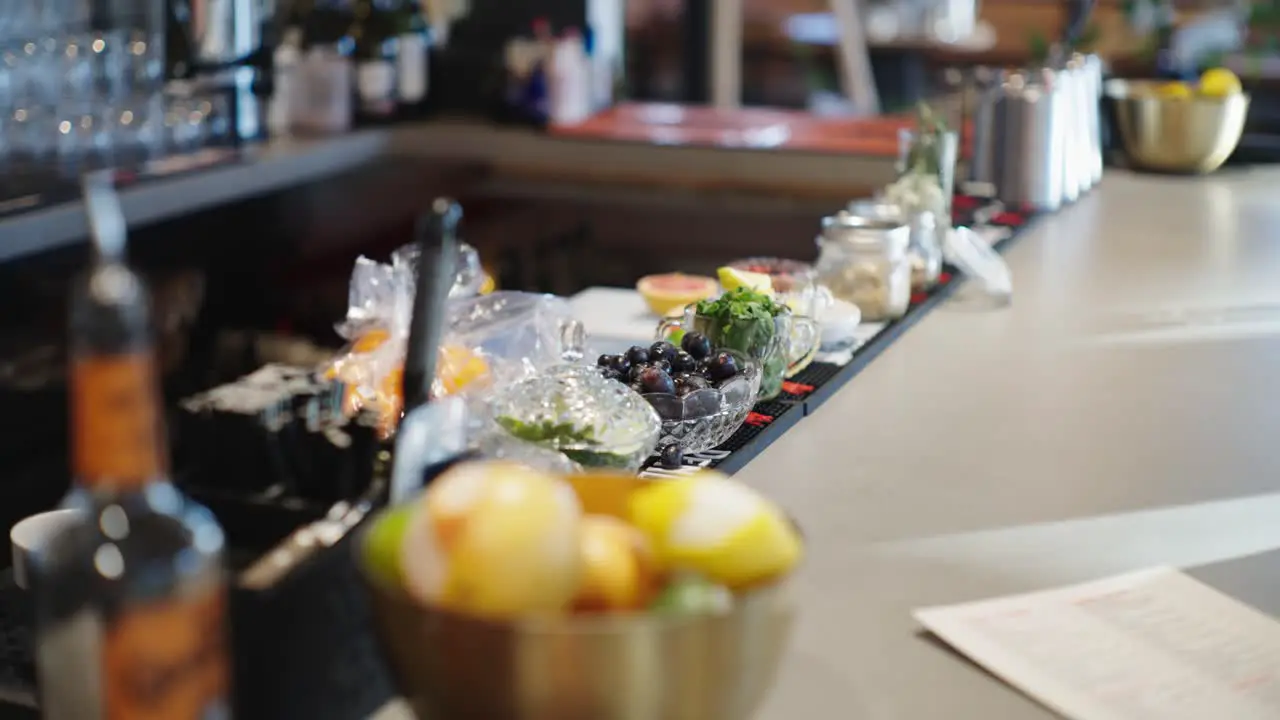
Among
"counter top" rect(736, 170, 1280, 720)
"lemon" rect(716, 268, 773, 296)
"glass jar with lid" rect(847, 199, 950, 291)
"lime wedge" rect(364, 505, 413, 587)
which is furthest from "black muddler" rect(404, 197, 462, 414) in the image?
"glass jar with lid" rect(847, 199, 950, 291)

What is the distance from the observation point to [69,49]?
130 inches

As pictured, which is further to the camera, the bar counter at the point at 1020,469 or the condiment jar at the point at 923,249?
the condiment jar at the point at 923,249

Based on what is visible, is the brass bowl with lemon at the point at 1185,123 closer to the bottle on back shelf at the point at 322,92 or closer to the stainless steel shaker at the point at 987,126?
the stainless steel shaker at the point at 987,126

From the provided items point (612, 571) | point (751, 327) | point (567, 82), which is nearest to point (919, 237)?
point (751, 327)

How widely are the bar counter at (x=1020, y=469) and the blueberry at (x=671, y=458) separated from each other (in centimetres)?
7

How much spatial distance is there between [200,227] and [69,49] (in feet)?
1.68

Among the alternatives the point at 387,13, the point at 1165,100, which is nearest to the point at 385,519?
the point at 1165,100

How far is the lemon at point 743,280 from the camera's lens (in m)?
1.96

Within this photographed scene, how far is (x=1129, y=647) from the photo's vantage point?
44.7 inches

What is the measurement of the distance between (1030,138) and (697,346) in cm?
169

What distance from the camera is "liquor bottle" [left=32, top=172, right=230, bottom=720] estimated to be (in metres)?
0.70

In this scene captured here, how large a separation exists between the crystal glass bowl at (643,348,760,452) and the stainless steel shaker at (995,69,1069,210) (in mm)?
1686

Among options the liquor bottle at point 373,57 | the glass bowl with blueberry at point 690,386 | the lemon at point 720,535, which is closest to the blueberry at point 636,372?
the glass bowl with blueberry at point 690,386

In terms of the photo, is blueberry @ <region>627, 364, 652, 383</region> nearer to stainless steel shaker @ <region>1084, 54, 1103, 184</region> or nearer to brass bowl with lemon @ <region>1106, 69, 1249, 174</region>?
stainless steel shaker @ <region>1084, 54, 1103, 184</region>
